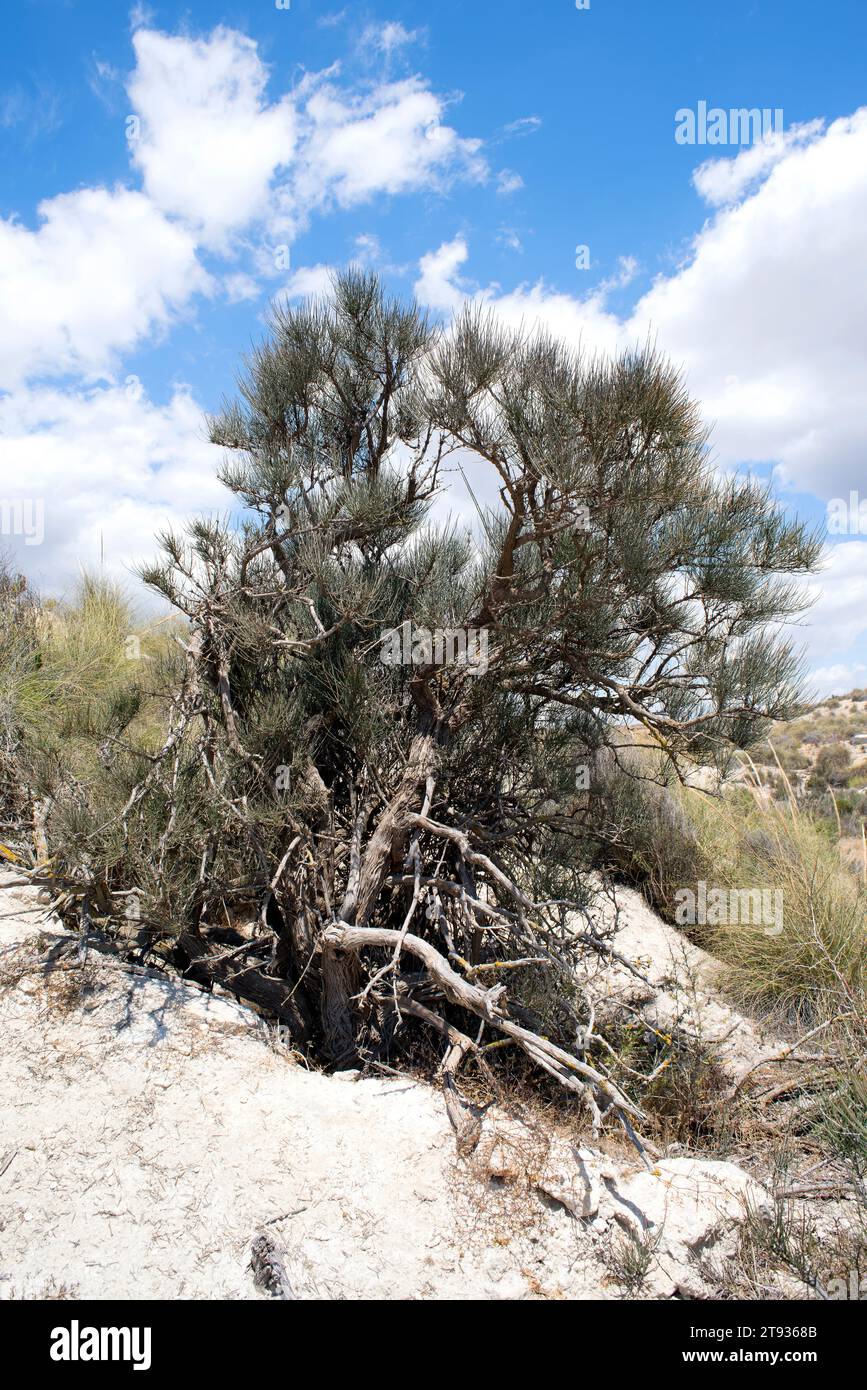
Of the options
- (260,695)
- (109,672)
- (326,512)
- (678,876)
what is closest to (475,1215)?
(260,695)

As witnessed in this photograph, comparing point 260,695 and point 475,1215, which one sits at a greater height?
point 260,695

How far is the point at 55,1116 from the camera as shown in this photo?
324 cm

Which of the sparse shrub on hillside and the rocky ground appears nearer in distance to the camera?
the rocky ground

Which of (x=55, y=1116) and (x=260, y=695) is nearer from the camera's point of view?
(x=55, y=1116)

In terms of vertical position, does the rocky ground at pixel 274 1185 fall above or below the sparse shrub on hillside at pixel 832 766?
below

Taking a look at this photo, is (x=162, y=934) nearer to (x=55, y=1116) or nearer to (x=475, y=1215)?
(x=55, y=1116)

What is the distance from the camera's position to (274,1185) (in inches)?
121

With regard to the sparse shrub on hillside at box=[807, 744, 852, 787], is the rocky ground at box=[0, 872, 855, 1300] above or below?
below

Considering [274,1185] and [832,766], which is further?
[832,766]

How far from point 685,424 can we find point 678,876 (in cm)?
496

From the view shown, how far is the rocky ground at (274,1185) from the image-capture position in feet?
9.11

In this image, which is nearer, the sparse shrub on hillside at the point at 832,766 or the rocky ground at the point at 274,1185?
the rocky ground at the point at 274,1185

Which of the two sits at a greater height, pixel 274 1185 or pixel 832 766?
pixel 832 766

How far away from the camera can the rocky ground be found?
9.11 feet
